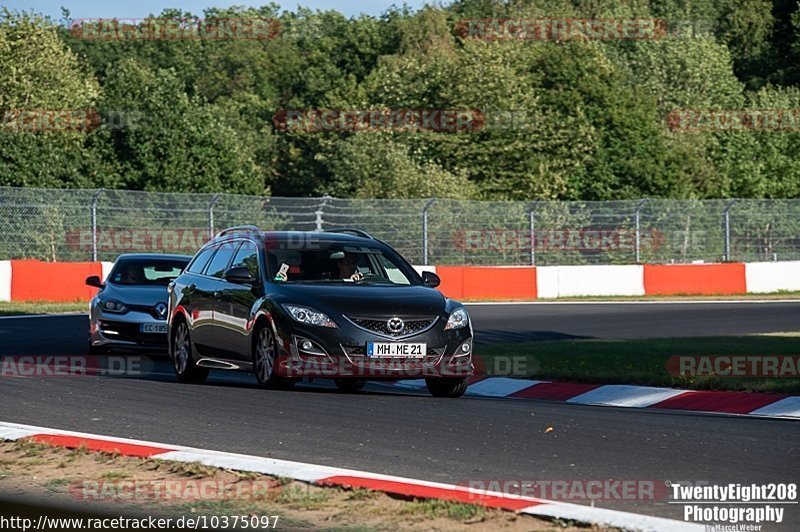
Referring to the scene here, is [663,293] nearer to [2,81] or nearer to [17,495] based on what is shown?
[17,495]

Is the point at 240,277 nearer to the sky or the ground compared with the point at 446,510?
nearer to the sky

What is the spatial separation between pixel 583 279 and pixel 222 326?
21.0 meters

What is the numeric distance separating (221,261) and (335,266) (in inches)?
61.1

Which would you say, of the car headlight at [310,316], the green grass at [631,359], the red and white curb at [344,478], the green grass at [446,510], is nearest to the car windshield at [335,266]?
the car headlight at [310,316]

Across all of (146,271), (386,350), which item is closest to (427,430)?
(386,350)

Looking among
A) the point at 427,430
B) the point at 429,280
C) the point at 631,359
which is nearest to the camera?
the point at 427,430

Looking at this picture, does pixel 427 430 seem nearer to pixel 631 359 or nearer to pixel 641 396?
pixel 641 396

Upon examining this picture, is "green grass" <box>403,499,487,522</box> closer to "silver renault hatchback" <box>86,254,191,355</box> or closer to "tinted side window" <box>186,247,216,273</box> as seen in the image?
"tinted side window" <box>186,247,216,273</box>

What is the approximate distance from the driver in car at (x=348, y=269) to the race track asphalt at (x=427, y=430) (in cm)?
105

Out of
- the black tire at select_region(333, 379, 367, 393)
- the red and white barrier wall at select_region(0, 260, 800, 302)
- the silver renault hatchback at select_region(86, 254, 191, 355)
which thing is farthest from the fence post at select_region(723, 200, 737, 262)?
the black tire at select_region(333, 379, 367, 393)

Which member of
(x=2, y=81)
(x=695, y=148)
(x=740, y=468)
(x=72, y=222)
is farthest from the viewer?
(x=695, y=148)

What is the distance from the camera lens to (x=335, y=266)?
42.5 ft

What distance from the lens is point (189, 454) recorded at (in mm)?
8055

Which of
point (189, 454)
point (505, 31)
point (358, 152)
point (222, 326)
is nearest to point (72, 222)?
point (222, 326)
